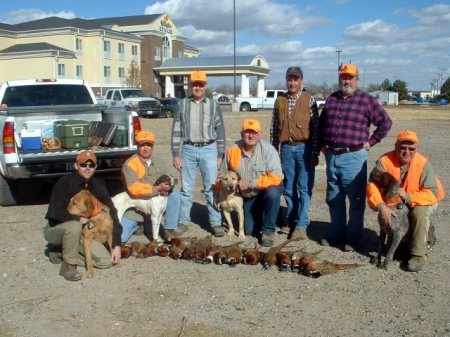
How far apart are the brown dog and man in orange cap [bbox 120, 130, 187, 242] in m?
0.72

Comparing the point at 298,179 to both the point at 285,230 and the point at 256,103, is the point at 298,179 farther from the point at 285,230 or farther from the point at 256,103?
the point at 256,103

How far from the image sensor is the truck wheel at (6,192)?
773 cm

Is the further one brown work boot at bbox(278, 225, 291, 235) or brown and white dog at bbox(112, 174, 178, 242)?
brown work boot at bbox(278, 225, 291, 235)

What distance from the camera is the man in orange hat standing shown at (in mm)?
5422

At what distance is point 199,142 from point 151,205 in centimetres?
95

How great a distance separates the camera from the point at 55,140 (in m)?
7.67

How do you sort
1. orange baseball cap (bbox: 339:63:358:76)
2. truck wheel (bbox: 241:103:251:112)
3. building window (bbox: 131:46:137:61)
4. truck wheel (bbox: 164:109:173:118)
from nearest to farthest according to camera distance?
orange baseball cap (bbox: 339:63:358:76)
truck wheel (bbox: 164:109:173:118)
truck wheel (bbox: 241:103:251:112)
building window (bbox: 131:46:137:61)

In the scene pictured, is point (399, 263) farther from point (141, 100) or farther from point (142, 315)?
point (141, 100)

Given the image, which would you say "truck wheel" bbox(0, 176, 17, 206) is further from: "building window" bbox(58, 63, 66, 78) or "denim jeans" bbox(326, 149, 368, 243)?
"building window" bbox(58, 63, 66, 78)

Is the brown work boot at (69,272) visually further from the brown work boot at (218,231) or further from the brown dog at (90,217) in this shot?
the brown work boot at (218,231)

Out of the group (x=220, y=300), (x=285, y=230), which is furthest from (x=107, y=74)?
(x=220, y=300)

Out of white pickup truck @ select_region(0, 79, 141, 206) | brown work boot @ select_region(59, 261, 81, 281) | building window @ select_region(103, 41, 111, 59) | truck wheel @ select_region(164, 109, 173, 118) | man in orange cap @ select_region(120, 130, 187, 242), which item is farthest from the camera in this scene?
building window @ select_region(103, 41, 111, 59)

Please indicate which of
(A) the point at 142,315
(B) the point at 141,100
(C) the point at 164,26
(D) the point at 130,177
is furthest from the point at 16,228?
(C) the point at 164,26

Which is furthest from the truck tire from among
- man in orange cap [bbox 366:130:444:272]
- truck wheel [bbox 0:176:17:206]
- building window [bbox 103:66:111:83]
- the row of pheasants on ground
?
man in orange cap [bbox 366:130:444:272]
